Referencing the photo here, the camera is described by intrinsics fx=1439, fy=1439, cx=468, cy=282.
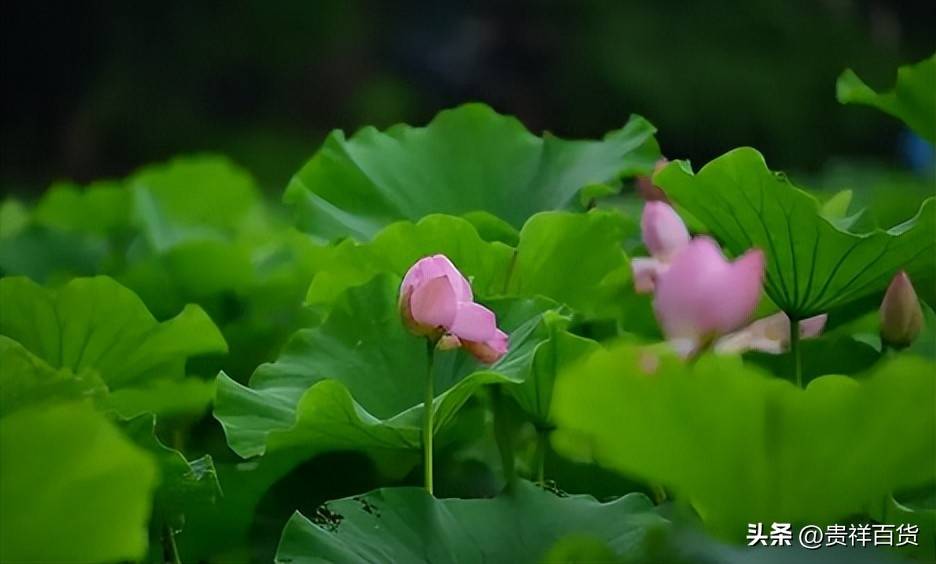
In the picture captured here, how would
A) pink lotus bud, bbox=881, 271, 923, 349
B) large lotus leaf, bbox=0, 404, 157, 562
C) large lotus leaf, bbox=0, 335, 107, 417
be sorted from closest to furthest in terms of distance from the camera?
large lotus leaf, bbox=0, 404, 157, 562 < large lotus leaf, bbox=0, 335, 107, 417 < pink lotus bud, bbox=881, 271, 923, 349

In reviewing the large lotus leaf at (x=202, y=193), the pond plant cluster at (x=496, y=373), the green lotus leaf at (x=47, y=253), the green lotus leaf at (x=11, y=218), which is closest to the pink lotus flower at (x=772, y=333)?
the pond plant cluster at (x=496, y=373)

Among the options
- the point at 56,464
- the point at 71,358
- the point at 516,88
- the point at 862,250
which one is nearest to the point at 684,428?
the point at 56,464

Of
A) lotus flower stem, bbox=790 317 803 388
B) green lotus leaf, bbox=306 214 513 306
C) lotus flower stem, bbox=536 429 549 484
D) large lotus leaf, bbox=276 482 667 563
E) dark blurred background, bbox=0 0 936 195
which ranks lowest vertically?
dark blurred background, bbox=0 0 936 195

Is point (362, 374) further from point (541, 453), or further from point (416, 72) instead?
point (416, 72)

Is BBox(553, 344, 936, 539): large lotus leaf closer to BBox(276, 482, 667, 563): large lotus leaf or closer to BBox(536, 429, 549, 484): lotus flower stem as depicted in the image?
BBox(276, 482, 667, 563): large lotus leaf

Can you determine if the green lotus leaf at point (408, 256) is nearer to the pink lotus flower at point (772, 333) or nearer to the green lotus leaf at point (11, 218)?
the pink lotus flower at point (772, 333)

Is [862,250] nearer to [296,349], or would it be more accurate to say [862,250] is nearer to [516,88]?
[296,349]

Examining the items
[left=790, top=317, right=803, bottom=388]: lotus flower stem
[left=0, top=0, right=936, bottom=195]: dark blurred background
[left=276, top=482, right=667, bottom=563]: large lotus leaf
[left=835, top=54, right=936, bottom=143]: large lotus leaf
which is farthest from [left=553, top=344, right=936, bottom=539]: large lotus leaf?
[left=0, top=0, right=936, bottom=195]: dark blurred background
